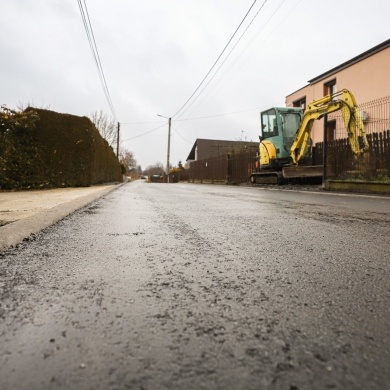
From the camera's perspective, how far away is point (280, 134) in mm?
13367

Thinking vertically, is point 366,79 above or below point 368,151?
above

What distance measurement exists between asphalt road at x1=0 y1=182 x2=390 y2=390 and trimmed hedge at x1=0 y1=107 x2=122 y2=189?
952cm

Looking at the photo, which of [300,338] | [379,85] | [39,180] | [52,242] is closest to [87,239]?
[52,242]

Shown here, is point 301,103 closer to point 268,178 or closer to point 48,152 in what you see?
point 268,178

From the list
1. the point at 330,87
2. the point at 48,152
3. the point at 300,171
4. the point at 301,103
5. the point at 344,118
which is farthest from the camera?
the point at 301,103

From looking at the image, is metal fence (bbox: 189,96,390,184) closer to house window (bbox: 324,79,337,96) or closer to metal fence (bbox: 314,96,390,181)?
metal fence (bbox: 314,96,390,181)

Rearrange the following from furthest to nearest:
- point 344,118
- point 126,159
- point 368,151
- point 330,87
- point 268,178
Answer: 1. point 126,159
2. point 330,87
3. point 268,178
4. point 344,118
5. point 368,151

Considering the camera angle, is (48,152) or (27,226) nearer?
(27,226)

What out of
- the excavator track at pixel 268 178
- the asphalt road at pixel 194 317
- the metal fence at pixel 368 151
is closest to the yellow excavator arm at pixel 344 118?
the metal fence at pixel 368 151

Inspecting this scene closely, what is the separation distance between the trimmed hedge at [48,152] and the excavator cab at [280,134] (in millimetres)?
7503

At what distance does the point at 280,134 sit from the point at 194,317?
1316 centimetres

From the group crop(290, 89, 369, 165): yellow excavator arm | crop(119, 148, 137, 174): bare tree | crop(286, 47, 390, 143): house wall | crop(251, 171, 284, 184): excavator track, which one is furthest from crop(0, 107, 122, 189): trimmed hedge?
crop(119, 148, 137, 174): bare tree

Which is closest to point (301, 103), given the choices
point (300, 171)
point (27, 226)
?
point (300, 171)

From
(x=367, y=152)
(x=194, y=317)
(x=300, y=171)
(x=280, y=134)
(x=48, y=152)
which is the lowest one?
(x=194, y=317)
